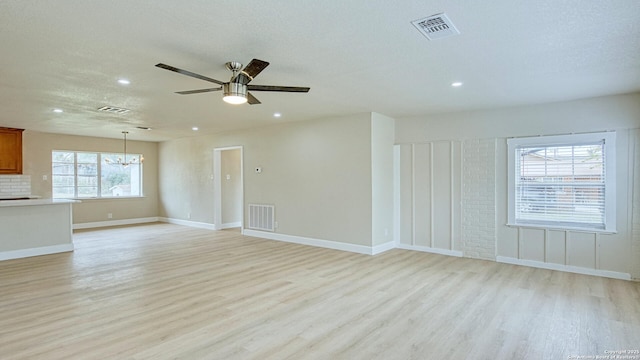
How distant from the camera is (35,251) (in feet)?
19.8

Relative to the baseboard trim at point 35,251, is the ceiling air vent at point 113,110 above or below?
above

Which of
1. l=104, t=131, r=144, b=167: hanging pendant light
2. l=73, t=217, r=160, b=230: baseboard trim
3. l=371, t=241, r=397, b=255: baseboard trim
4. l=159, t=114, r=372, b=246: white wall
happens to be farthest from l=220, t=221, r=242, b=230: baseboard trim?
l=371, t=241, r=397, b=255: baseboard trim

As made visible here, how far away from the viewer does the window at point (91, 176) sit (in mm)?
8961

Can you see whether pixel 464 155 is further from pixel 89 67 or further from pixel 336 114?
pixel 89 67

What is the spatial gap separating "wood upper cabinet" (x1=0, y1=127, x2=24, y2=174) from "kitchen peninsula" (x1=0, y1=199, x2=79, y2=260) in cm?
247

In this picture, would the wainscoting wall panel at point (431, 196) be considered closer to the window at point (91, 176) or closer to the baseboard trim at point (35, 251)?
the baseboard trim at point (35, 251)

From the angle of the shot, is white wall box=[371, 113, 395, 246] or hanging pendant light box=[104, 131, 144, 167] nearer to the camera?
white wall box=[371, 113, 395, 246]

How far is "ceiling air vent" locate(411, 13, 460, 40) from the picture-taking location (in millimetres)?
2537

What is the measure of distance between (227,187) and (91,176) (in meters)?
3.83

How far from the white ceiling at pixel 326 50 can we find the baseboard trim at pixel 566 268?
8.04ft

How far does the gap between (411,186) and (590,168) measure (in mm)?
2688

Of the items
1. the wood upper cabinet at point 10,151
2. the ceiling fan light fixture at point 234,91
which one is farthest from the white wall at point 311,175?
the wood upper cabinet at point 10,151

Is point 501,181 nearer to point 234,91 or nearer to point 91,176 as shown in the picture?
point 234,91

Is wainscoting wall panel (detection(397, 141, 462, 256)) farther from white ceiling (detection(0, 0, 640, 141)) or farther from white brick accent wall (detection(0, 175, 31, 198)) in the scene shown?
white brick accent wall (detection(0, 175, 31, 198))
